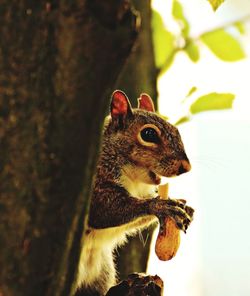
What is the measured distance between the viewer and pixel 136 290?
1.29m

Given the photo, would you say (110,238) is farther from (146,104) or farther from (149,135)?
(146,104)

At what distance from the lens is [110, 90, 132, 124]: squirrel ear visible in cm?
163

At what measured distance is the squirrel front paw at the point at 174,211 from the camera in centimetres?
138

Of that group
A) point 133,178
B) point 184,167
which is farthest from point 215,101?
point 133,178

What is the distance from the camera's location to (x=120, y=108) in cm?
166

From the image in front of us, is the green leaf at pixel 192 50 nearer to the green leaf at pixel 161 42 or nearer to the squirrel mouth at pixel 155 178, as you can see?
the green leaf at pixel 161 42

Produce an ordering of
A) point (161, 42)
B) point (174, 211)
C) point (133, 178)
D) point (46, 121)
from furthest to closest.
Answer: point (161, 42) → point (133, 178) → point (174, 211) → point (46, 121)

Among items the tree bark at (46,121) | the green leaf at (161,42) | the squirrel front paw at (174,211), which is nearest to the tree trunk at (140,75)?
the green leaf at (161,42)

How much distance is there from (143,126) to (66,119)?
0.88 metres

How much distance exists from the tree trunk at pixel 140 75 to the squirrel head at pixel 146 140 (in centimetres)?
5

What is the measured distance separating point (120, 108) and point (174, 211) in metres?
0.37

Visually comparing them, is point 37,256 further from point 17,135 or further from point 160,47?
point 160,47

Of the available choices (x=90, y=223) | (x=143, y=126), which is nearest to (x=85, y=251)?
(x=90, y=223)

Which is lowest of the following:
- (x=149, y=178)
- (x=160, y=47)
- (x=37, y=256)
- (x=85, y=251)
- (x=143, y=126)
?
(x=37, y=256)
